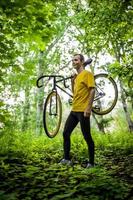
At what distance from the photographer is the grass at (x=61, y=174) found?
16.4ft

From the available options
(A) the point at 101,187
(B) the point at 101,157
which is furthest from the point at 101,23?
(A) the point at 101,187

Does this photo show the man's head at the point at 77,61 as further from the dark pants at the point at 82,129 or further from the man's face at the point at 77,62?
the dark pants at the point at 82,129

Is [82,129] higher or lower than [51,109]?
lower

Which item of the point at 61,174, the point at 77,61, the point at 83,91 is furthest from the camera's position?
the point at 77,61

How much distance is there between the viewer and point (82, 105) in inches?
290

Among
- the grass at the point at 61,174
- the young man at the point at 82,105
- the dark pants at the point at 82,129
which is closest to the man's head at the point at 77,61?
the young man at the point at 82,105

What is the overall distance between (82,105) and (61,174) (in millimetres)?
1589

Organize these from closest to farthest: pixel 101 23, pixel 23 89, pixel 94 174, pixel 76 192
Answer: pixel 76 192 < pixel 94 174 < pixel 101 23 < pixel 23 89

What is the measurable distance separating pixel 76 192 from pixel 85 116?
2.34 m

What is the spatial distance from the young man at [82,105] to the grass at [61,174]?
0.47 m

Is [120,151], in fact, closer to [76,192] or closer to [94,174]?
[94,174]

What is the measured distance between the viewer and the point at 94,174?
6.18 m

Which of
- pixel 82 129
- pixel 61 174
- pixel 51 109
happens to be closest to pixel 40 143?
pixel 51 109

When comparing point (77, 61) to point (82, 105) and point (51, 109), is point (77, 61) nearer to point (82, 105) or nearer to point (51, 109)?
point (82, 105)
